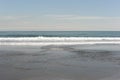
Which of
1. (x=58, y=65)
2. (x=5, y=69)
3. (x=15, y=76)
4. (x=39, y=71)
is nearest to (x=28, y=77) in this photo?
(x=15, y=76)

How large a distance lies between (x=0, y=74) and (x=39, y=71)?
1.58 meters

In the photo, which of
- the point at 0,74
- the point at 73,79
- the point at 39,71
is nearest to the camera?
the point at 73,79

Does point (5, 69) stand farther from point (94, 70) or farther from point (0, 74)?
point (94, 70)

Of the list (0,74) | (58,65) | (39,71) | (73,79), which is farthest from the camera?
(58,65)

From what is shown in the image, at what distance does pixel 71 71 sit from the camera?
34.1 feet

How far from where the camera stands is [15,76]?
9359 millimetres

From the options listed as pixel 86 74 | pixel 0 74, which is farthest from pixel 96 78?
pixel 0 74

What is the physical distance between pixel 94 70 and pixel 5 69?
3.73 meters

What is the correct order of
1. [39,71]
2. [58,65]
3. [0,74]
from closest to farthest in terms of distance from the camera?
[0,74] → [39,71] → [58,65]

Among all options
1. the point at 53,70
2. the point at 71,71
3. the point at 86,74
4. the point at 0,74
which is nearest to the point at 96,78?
the point at 86,74

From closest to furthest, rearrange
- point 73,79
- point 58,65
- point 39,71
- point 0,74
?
1. point 73,79
2. point 0,74
3. point 39,71
4. point 58,65

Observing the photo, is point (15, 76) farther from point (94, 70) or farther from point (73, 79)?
point (94, 70)

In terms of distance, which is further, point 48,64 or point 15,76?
point 48,64

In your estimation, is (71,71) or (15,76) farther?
(71,71)
